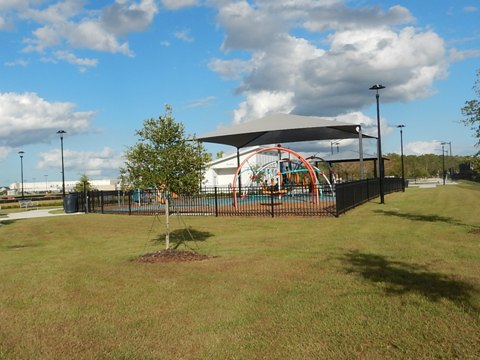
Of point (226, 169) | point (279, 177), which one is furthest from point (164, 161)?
point (226, 169)

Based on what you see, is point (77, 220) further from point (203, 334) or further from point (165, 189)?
point (203, 334)

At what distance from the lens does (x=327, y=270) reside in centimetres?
816

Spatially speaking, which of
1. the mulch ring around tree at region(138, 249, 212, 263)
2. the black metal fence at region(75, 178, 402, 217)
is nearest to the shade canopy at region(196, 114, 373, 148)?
the black metal fence at region(75, 178, 402, 217)

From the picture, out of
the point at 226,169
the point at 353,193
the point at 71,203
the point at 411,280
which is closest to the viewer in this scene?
the point at 411,280

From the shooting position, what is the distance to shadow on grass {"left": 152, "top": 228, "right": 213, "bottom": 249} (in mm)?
12812

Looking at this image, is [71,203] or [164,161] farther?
[71,203]

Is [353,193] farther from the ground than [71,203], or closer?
farther from the ground

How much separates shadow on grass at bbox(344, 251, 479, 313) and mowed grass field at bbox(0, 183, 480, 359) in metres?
0.02

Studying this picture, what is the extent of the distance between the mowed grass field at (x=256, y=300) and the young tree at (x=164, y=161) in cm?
182

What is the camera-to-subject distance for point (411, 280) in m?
7.25

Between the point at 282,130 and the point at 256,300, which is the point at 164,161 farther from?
the point at 282,130

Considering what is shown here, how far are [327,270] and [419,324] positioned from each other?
3013 mm

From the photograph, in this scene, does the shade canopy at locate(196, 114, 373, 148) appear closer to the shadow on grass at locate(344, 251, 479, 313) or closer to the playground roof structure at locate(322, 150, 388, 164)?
the playground roof structure at locate(322, 150, 388, 164)

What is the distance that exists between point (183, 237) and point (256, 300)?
783 centimetres
